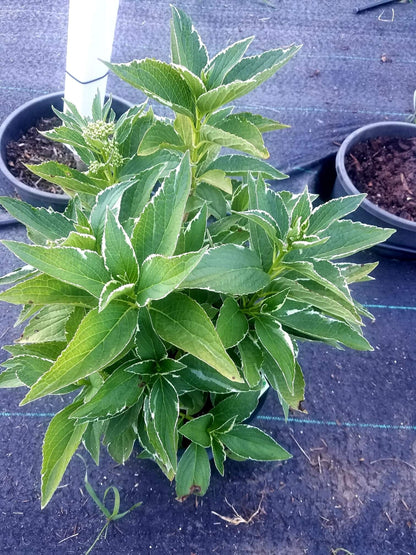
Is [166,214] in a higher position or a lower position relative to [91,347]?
higher

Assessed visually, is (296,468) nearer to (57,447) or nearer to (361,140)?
(57,447)

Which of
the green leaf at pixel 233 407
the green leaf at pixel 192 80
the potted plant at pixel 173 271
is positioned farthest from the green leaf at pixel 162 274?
the green leaf at pixel 233 407

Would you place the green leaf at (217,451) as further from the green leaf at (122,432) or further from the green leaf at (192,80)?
the green leaf at (192,80)

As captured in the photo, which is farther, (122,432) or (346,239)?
(122,432)

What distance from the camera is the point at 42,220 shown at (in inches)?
35.4

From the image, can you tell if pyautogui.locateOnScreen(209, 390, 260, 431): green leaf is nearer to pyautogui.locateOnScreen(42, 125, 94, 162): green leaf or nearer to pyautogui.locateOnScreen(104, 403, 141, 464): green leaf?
pyautogui.locateOnScreen(104, 403, 141, 464): green leaf

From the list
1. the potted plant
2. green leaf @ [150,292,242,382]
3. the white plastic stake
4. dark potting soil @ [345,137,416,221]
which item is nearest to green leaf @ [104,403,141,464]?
the potted plant

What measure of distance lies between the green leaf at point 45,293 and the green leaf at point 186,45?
0.45 meters

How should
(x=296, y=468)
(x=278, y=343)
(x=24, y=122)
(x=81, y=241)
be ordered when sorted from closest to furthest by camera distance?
(x=81, y=241) → (x=278, y=343) → (x=296, y=468) → (x=24, y=122)

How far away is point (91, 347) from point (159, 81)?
18.3 inches

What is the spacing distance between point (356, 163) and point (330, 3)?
152 centimetres

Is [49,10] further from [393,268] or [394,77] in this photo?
[393,268]

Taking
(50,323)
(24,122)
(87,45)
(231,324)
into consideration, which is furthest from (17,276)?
(24,122)

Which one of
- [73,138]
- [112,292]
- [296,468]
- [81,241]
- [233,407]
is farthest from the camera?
[296,468]
